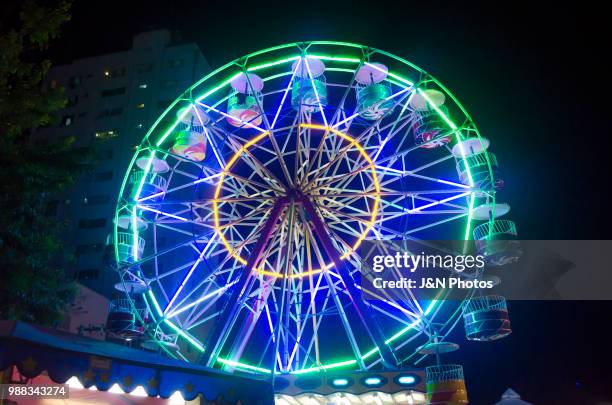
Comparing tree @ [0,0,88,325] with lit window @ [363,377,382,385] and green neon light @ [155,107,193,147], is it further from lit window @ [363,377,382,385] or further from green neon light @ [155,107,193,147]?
Result: lit window @ [363,377,382,385]

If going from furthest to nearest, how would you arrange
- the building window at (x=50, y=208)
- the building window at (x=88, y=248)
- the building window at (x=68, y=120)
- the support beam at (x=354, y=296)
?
the building window at (x=68, y=120)
the building window at (x=88, y=248)
the building window at (x=50, y=208)
the support beam at (x=354, y=296)

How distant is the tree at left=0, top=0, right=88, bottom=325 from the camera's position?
1006cm

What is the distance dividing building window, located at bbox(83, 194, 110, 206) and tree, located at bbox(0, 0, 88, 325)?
3015 cm

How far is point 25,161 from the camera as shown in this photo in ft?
33.4

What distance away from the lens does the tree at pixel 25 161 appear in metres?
10.1

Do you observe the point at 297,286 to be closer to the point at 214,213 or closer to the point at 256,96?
the point at 214,213

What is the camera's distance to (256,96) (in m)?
15.4

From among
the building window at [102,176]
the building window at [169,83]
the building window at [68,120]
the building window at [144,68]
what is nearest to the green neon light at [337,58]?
the building window at [102,176]

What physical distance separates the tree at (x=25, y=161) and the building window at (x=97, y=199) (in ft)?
98.9

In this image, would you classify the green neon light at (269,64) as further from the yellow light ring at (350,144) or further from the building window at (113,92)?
the building window at (113,92)

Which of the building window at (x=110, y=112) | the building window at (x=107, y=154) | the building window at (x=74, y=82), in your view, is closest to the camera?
the building window at (x=107, y=154)

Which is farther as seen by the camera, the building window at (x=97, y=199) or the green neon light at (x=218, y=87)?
the building window at (x=97, y=199)

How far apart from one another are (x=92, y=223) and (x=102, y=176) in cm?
382

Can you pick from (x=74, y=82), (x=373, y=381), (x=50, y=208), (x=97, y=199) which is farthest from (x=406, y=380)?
(x=74, y=82)
